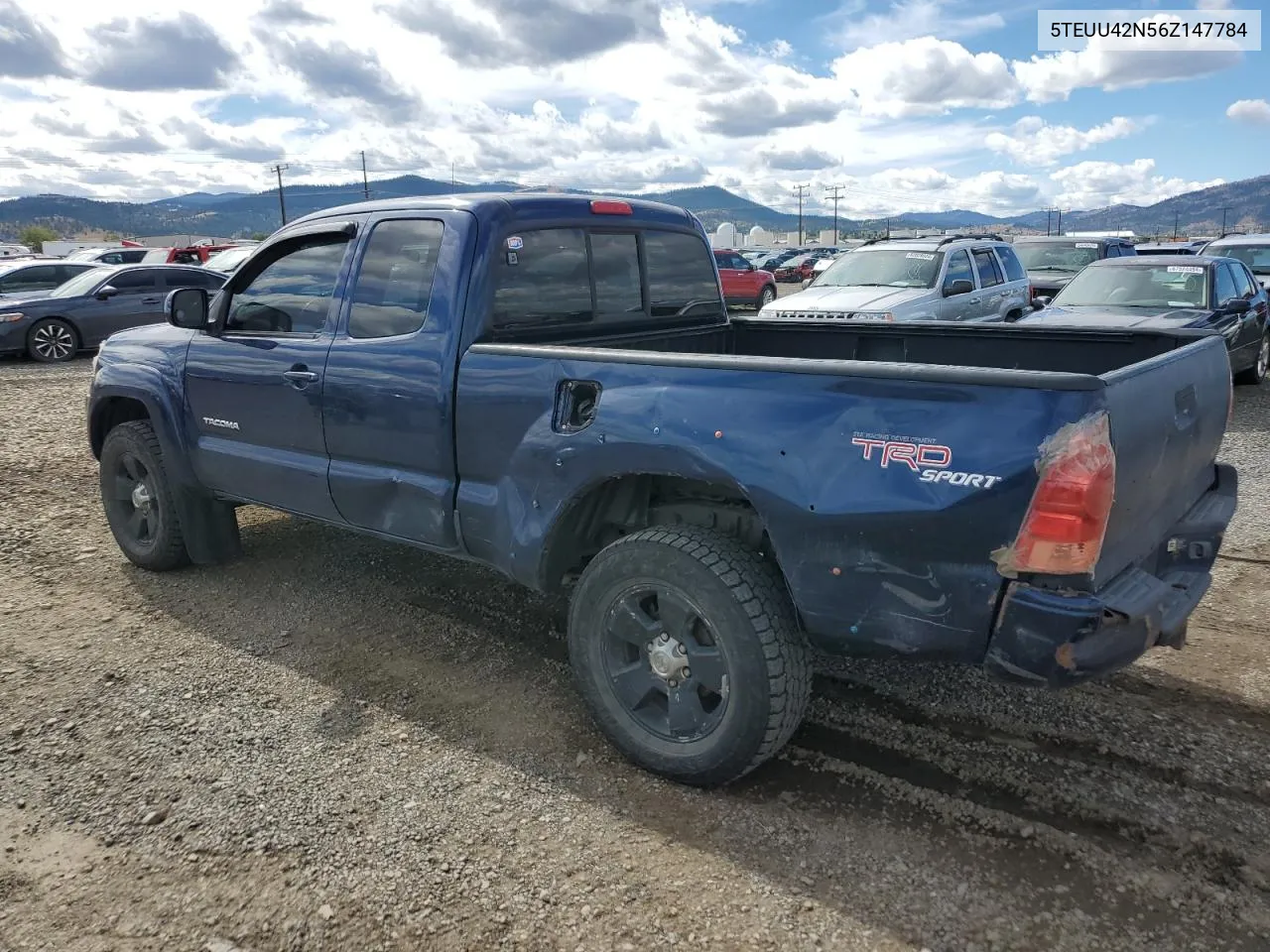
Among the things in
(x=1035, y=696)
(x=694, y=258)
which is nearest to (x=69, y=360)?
(x=694, y=258)

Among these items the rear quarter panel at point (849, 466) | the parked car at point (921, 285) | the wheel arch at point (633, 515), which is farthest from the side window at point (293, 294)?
the parked car at point (921, 285)

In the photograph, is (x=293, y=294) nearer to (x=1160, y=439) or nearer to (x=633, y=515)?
(x=633, y=515)

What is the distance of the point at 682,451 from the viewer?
2926 mm

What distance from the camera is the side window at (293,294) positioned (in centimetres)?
416

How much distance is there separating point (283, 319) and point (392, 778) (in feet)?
7.47

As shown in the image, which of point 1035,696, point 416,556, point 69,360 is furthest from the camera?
point 69,360

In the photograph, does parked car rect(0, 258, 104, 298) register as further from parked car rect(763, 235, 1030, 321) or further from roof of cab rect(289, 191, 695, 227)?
roof of cab rect(289, 191, 695, 227)

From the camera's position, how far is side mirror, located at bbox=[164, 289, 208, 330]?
453cm

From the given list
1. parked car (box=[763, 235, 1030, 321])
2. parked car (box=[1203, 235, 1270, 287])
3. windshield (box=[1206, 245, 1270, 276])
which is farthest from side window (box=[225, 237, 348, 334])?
windshield (box=[1206, 245, 1270, 276])

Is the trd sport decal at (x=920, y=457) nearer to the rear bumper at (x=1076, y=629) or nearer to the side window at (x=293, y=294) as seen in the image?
the rear bumper at (x=1076, y=629)

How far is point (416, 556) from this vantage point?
5.46 meters

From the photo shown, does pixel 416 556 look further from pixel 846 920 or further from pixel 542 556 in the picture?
pixel 846 920

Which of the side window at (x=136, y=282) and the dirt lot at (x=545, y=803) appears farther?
the side window at (x=136, y=282)

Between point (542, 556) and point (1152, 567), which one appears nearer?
point (1152, 567)
